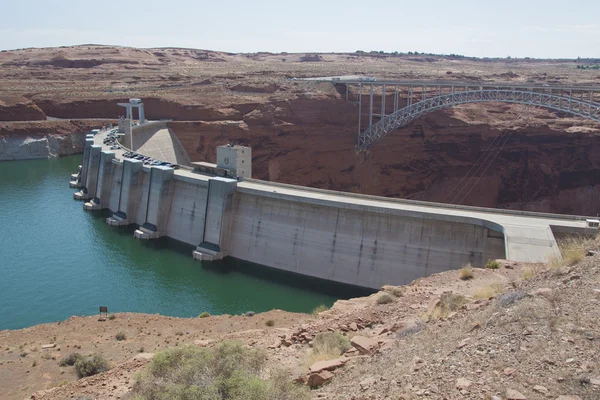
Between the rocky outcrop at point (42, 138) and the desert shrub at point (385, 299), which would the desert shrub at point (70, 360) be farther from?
the rocky outcrop at point (42, 138)

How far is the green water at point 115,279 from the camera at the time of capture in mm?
32438

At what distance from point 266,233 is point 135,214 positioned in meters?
15.8

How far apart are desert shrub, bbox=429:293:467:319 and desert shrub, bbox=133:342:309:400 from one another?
5.28 m

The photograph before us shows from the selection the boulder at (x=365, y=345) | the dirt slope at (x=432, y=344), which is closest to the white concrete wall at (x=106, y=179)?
the dirt slope at (x=432, y=344)

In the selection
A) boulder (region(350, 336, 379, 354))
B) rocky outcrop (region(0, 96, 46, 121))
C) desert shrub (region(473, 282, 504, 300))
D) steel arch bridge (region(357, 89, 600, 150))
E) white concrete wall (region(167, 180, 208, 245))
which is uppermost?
steel arch bridge (region(357, 89, 600, 150))

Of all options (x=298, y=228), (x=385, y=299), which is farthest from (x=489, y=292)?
(x=298, y=228)

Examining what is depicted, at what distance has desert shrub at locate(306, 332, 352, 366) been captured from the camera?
1517cm

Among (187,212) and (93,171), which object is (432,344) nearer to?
(187,212)

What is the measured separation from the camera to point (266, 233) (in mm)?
38375

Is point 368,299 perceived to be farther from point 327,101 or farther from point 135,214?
point 327,101

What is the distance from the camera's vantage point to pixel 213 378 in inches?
520

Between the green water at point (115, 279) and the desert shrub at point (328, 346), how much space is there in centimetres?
1576

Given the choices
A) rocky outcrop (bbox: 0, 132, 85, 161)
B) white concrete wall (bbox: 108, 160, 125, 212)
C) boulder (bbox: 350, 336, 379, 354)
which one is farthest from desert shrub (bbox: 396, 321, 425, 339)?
rocky outcrop (bbox: 0, 132, 85, 161)

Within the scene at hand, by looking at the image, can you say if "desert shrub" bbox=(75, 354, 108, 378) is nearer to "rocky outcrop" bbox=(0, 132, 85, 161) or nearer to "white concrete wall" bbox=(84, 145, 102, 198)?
"white concrete wall" bbox=(84, 145, 102, 198)
